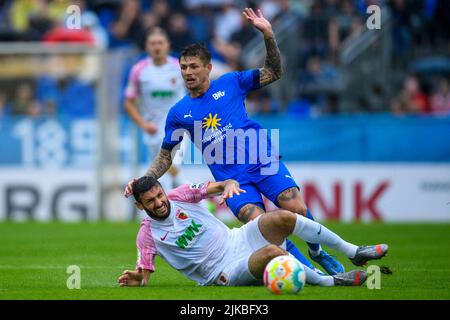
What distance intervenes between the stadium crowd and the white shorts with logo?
11681mm

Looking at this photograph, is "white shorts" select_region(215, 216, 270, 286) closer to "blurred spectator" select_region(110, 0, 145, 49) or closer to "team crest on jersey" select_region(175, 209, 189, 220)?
"team crest on jersey" select_region(175, 209, 189, 220)

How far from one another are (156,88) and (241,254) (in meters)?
6.85

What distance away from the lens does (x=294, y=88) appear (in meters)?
22.9

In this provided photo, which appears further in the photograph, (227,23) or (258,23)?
(227,23)

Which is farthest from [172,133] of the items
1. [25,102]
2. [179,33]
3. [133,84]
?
[179,33]

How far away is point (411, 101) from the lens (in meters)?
21.5

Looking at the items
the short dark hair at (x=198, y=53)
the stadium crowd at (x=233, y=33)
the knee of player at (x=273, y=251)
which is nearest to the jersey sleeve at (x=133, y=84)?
the stadium crowd at (x=233, y=33)

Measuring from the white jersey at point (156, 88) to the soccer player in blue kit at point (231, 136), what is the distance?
513 cm

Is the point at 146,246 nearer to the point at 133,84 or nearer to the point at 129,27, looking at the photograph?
the point at 133,84

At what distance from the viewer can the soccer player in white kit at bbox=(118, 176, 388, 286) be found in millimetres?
9242

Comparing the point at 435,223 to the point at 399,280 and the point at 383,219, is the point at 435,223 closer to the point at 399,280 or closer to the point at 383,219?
the point at 383,219

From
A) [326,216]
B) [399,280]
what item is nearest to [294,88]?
[326,216]
